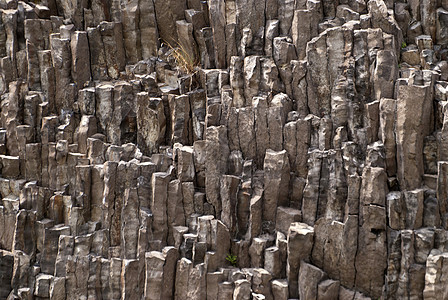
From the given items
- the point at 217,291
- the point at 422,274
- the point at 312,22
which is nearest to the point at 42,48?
the point at 312,22

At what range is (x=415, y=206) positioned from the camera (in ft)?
44.2

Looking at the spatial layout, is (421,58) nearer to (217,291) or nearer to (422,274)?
(422,274)

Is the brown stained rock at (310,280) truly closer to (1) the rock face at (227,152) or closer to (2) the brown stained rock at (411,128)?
(1) the rock face at (227,152)

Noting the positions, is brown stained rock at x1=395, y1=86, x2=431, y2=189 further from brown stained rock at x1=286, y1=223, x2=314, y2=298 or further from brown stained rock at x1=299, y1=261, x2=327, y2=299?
brown stained rock at x1=299, y1=261, x2=327, y2=299

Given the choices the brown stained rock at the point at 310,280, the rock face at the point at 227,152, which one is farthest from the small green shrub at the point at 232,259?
the brown stained rock at the point at 310,280

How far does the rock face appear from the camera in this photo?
1375 cm

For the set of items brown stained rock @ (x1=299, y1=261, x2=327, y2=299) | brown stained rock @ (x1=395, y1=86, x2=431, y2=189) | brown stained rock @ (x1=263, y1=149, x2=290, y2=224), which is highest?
brown stained rock @ (x1=395, y1=86, x2=431, y2=189)

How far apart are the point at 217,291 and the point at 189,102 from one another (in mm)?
5205

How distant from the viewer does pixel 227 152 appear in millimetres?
15266

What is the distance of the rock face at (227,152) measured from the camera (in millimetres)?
13750

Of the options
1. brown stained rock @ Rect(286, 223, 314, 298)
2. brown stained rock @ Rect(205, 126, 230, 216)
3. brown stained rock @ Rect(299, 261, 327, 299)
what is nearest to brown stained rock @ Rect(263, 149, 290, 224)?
brown stained rock @ Rect(286, 223, 314, 298)

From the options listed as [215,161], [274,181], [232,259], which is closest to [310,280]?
[232,259]

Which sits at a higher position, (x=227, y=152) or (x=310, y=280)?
(x=227, y=152)

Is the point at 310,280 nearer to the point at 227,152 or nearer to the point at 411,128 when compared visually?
the point at 227,152
